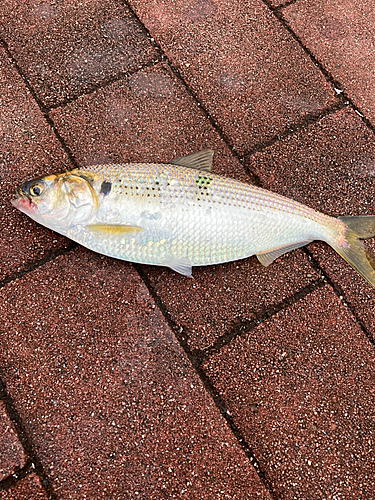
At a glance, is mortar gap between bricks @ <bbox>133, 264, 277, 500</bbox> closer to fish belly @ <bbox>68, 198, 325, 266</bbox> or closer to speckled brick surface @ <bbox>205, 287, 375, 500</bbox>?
speckled brick surface @ <bbox>205, 287, 375, 500</bbox>

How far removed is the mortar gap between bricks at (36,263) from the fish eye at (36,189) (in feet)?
1.52

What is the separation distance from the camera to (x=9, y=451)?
274 centimetres

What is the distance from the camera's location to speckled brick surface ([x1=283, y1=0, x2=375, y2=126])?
13.2 feet

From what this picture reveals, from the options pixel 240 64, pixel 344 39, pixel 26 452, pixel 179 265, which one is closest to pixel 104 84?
pixel 240 64

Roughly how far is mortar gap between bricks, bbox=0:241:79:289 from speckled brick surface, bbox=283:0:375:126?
2.88m

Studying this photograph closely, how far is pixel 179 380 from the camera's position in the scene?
2986 mm

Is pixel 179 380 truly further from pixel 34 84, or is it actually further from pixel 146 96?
pixel 34 84

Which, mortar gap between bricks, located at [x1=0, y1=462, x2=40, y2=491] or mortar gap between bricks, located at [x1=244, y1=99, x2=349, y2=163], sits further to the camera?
mortar gap between bricks, located at [x1=244, y1=99, x2=349, y2=163]

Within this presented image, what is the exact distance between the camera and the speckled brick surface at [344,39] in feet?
13.2

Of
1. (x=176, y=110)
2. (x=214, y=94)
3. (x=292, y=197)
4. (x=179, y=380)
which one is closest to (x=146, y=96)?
(x=176, y=110)

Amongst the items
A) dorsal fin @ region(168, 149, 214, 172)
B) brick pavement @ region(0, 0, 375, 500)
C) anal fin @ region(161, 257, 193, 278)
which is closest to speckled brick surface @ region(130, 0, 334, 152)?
brick pavement @ region(0, 0, 375, 500)

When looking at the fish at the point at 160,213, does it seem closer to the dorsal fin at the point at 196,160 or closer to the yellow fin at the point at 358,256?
the dorsal fin at the point at 196,160

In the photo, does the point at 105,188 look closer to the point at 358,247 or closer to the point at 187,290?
the point at 187,290

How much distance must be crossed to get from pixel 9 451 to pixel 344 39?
4.52 m
